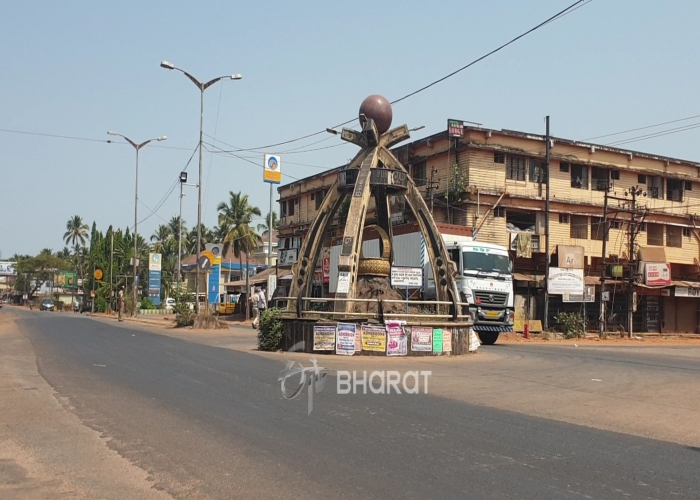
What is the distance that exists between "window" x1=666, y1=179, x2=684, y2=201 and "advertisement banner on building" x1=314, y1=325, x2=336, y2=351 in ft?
128

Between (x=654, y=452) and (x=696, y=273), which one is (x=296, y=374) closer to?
(x=654, y=452)

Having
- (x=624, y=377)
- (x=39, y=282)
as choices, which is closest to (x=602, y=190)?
(x=624, y=377)

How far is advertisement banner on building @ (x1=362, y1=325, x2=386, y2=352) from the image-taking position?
1953cm

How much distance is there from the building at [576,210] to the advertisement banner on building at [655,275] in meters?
0.06

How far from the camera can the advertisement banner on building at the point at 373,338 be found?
19.5m

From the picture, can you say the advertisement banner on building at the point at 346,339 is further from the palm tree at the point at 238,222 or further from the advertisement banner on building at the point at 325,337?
the palm tree at the point at 238,222

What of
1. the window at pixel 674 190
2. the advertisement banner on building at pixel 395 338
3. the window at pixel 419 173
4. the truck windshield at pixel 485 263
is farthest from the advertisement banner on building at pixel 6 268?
the advertisement banner on building at pixel 395 338

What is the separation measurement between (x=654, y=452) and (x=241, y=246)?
65507 mm

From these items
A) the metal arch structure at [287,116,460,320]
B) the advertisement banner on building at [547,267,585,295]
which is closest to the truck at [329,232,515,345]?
the metal arch structure at [287,116,460,320]

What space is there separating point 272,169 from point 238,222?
3284 cm

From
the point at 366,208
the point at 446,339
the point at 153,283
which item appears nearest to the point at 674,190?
the point at 366,208

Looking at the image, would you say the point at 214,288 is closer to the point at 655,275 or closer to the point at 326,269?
the point at 326,269

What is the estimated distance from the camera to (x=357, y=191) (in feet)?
74.6

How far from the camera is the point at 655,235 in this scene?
4947 centimetres
